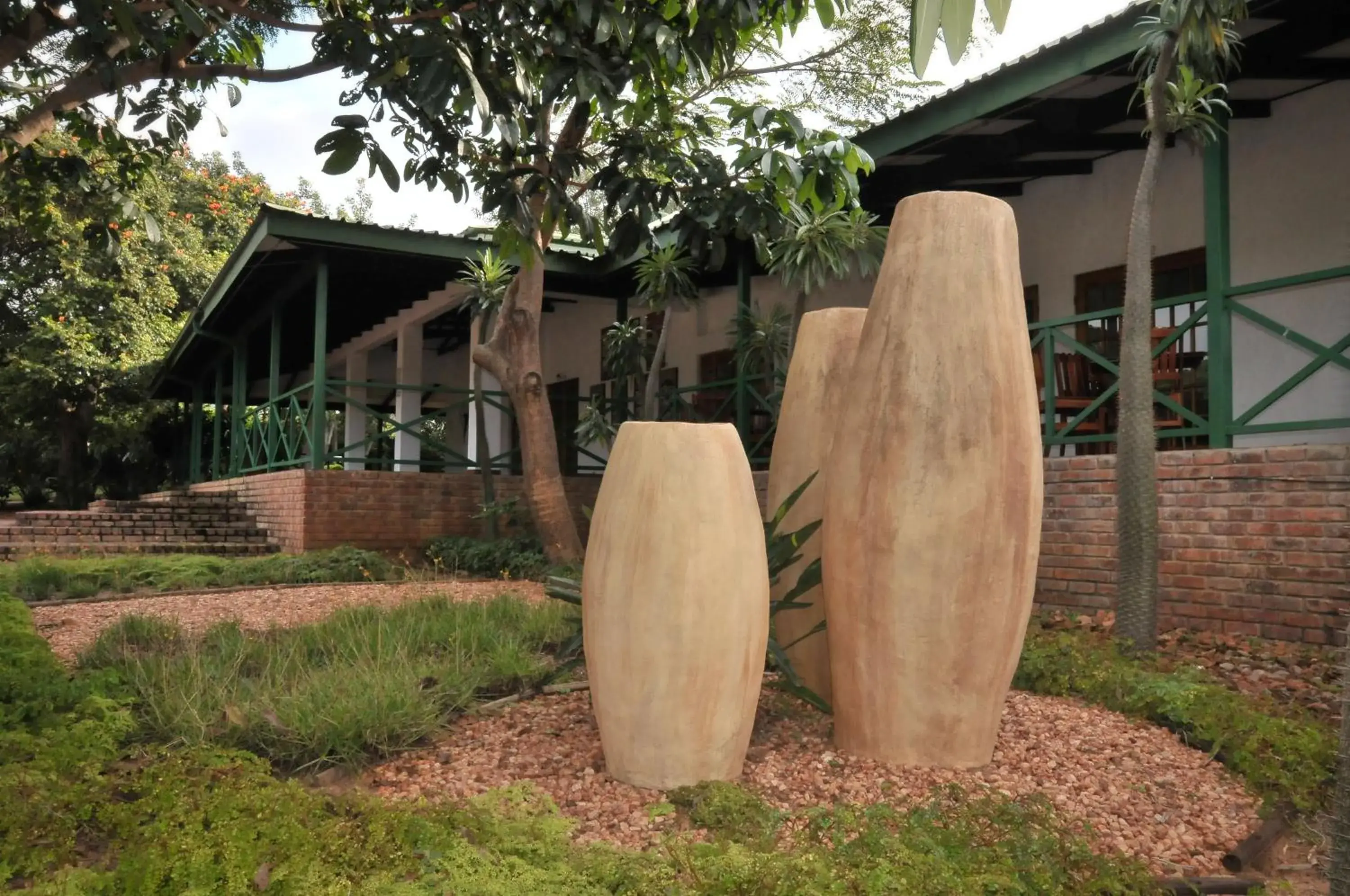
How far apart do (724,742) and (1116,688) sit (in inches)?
86.7

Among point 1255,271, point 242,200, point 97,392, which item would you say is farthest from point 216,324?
point 1255,271

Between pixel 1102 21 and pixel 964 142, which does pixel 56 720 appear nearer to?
pixel 1102 21

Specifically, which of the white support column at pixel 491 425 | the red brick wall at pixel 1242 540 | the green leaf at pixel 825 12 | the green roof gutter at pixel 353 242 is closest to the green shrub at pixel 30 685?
the green leaf at pixel 825 12

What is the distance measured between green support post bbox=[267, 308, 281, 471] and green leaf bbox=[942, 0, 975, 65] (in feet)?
42.7

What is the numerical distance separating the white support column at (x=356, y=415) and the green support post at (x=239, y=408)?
59.0 inches

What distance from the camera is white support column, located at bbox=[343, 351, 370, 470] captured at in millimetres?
13766

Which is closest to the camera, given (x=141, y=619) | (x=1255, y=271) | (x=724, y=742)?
(x=724, y=742)

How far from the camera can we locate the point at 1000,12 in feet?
3.49

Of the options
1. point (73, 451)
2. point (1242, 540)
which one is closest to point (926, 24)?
point (1242, 540)

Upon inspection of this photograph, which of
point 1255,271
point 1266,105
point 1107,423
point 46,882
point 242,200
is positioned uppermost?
point 242,200

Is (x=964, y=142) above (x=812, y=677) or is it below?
Answer: above

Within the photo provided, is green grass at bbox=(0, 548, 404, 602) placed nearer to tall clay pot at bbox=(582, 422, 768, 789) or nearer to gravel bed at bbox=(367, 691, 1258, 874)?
gravel bed at bbox=(367, 691, 1258, 874)

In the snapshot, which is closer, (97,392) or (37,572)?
(37,572)

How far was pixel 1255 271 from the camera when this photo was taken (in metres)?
7.61
